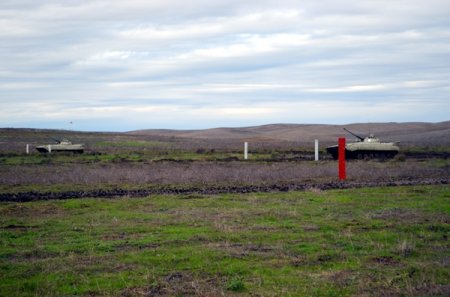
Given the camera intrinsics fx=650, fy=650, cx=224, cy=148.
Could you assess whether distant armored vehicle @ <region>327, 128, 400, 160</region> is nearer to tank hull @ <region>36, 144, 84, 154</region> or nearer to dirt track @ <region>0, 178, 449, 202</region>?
dirt track @ <region>0, 178, 449, 202</region>

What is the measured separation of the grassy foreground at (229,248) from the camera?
761 centimetres

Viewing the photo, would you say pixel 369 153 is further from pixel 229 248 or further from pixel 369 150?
pixel 229 248

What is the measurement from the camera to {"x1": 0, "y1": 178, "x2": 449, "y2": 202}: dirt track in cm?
1741

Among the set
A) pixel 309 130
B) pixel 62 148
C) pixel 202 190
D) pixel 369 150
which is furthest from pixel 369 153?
pixel 309 130

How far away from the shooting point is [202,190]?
18.7 meters

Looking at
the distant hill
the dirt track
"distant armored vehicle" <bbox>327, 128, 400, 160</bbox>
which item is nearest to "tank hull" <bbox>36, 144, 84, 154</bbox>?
"distant armored vehicle" <bbox>327, 128, 400, 160</bbox>

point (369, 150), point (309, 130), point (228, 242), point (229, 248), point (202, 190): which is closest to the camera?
point (229, 248)

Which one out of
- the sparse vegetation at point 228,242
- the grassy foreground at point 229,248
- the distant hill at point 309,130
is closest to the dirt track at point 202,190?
the sparse vegetation at point 228,242

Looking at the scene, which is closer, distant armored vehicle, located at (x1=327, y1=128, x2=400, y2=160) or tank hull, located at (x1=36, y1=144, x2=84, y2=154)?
distant armored vehicle, located at (x1=327, y1=128, x2=400, y2=160)

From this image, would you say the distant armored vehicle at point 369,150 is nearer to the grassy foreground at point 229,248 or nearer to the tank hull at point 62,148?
the tank hull at point 62,148

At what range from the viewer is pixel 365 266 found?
8422 mm

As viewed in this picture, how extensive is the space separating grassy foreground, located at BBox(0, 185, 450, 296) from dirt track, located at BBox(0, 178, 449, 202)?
235 centimetres

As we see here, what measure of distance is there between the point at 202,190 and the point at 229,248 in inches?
360

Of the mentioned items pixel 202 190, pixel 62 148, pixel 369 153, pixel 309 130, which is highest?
pixel 309 130
